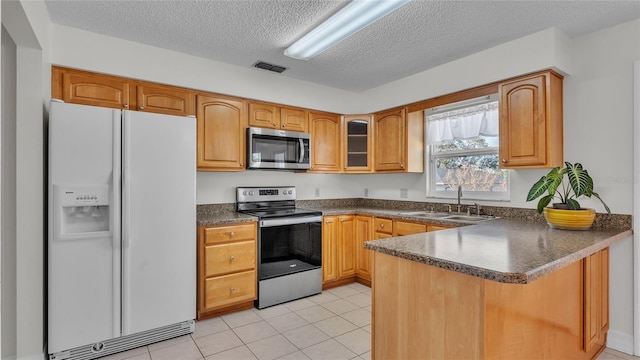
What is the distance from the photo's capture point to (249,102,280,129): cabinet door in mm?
3455

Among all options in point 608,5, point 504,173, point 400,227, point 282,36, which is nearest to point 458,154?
point 504,173

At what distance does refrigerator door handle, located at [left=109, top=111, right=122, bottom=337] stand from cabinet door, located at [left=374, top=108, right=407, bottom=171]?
2.74m

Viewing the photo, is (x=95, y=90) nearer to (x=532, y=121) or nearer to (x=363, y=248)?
(x=363, y=248)

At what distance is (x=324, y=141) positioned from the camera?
4016mm

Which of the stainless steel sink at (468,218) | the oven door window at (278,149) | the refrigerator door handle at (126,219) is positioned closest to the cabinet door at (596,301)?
the stainless steel sink at (468,218)

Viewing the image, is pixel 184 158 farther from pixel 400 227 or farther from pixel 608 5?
pixel 608 5

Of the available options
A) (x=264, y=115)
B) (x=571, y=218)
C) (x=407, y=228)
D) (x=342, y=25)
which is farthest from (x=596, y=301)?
(x=264, y=115)

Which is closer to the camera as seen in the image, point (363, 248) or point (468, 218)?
point (468, 218)

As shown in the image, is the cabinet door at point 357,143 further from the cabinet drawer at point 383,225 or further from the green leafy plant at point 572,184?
the green leafy plant at point 572,184

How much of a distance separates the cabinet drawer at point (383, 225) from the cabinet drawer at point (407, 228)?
0.07m

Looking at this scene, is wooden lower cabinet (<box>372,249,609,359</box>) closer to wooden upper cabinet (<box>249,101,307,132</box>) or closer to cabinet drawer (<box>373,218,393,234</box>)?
cabinet drawer (<box>373,218,393,234</box>)

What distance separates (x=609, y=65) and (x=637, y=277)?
158 centimetres

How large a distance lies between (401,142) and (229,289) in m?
2.40

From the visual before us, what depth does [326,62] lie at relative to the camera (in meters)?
3.24
